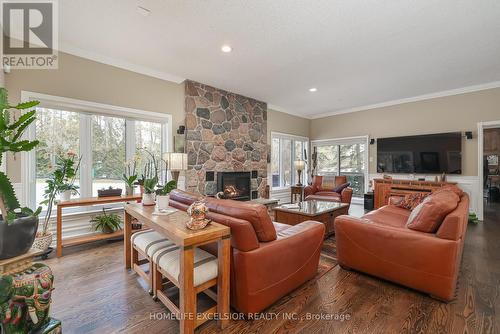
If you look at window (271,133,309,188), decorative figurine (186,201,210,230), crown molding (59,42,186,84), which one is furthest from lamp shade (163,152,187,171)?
window (271,133,309,188)

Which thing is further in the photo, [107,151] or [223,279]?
[107,151]

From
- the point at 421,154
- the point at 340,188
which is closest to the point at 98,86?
the point at 340,188

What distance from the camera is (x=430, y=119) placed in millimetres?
5340

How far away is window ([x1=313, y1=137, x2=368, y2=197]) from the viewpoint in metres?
6.59

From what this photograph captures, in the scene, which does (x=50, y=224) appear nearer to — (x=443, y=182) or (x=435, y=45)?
(x=435, y=45)

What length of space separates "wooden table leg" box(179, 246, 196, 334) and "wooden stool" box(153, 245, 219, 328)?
0.04ft

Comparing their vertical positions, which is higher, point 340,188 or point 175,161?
point 175,161

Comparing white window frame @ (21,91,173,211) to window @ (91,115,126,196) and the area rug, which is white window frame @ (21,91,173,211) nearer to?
window @ (91,115,126,196)

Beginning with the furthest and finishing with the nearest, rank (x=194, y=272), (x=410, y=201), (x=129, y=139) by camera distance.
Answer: (x=129, y=139), (x=410, y=201), (x=194, y=272)

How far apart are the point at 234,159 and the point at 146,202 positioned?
3.07 metres

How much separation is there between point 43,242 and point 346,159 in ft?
23.2

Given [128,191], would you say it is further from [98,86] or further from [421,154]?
[421,154]

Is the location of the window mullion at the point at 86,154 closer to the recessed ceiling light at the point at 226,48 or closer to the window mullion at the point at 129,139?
the window mullion at the point at 129,139

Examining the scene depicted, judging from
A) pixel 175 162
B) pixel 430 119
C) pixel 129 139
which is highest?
pixel 430 119
